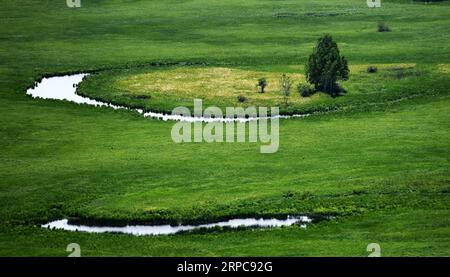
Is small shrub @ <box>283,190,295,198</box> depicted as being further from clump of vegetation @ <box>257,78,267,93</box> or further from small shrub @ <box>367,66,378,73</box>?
small shrub @ <box>367,66,378,73</box>

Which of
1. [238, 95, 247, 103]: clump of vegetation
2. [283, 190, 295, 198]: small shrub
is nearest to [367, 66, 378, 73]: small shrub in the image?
[238, 95, 247, 103]: clump of vegetation

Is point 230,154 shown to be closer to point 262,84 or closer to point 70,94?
Result: point 262,84

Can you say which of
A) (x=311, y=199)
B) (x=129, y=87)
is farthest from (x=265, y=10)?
(x=311, y=199)

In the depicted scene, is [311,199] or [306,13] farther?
[306,13]

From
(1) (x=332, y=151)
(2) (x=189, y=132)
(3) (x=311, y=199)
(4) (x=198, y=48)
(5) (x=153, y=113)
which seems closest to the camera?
(3) (x=311, y=199)

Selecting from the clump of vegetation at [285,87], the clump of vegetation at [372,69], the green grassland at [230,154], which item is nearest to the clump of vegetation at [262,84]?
the clump of vegetation at [285,87]

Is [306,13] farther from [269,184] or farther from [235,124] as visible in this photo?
[269,184]

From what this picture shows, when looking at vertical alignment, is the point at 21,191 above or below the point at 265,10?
below
